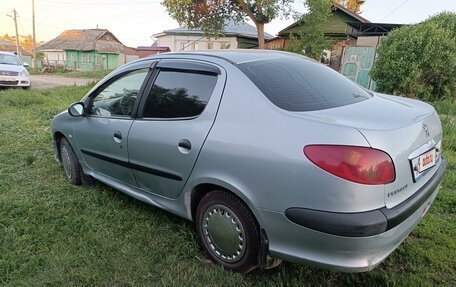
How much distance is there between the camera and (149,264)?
2.50m

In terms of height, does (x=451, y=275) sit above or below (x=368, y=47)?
below

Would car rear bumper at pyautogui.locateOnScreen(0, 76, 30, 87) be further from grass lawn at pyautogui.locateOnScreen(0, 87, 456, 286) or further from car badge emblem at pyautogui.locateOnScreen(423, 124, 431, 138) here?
car badge emblem at pyautogui.locateOnScreen(423, 124, 431, 138)

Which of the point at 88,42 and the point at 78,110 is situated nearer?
the point at 78,110

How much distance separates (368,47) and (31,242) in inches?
563

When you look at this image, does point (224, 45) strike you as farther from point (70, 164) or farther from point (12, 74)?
point (70, 164)

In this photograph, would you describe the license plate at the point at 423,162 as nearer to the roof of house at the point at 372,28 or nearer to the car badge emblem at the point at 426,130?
the car badge emblem at the point at 426,130

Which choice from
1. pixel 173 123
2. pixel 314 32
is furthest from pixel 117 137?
pixel 314 32

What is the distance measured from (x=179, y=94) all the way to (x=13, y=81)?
12.3m

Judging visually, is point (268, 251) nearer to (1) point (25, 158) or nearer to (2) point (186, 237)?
(2) point (186, 237)

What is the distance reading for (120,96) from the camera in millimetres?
3223

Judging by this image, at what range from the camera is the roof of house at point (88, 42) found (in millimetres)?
42506

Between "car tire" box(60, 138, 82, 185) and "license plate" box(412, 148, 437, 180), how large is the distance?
3.32 metres

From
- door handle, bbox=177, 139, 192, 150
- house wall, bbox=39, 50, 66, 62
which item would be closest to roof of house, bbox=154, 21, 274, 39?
house wall, bbox=39, 50, 66, 62

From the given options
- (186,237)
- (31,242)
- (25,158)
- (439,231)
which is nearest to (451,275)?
(439,231)
